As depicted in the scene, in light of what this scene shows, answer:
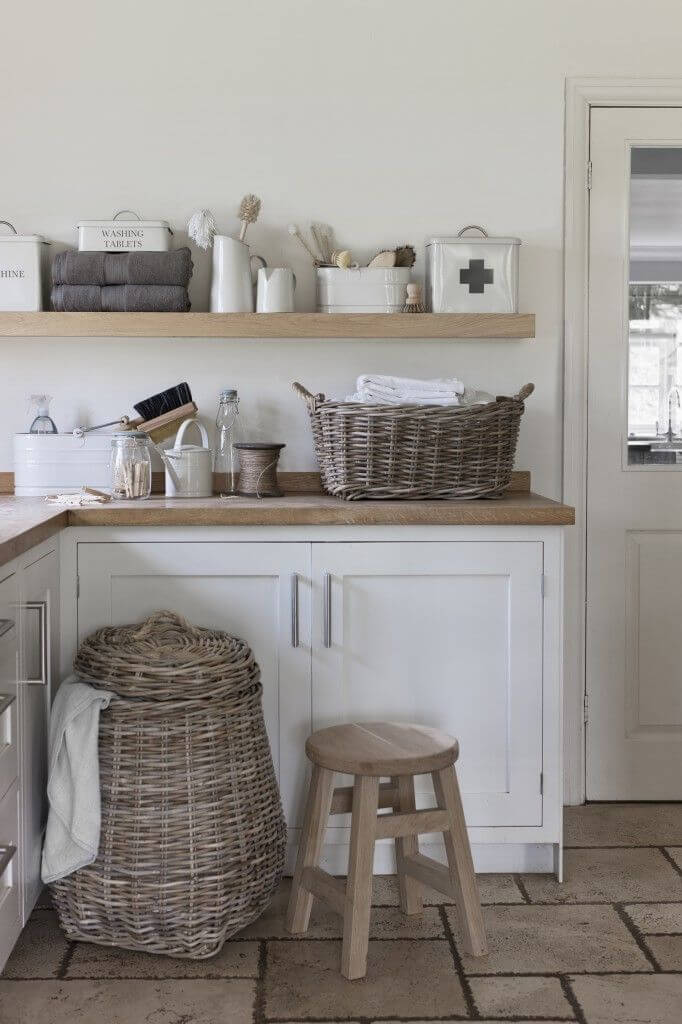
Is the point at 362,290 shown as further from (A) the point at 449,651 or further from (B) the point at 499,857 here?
(B) the point at 499,857

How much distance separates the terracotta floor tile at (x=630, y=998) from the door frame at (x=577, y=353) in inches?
41.4

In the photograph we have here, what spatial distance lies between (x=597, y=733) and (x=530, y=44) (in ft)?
6.36

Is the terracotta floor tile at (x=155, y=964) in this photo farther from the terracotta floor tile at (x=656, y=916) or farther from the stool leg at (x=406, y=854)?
the terracotta floor tile at (x=656, y=916)

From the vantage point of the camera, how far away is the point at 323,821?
2389 mm

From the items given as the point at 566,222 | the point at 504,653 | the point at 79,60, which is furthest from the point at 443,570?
the point at 79,60

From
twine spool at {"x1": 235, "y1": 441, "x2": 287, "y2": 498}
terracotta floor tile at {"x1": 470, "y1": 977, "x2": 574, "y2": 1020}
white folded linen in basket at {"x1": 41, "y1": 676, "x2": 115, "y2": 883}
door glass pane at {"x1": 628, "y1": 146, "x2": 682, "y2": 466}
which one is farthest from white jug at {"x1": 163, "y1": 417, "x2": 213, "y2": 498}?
terracotta floor tile at {"x1": 470, "y1": 977, "x2": 574, "y2": 1020}

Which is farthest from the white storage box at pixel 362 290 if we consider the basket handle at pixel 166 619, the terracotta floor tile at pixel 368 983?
the terracotta floor tile at pixel 368 983

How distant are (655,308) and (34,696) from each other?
1993 millimetres

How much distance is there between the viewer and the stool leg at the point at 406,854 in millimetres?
2492

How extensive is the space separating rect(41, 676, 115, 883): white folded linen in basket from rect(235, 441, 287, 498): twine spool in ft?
2.47

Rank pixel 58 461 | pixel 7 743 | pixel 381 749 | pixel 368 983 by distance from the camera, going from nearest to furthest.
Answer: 1. pixel 7 743
2. pixel 368 983
3. pixel 381 749
4. pixel 58 461

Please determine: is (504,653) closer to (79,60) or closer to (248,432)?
(248,432)

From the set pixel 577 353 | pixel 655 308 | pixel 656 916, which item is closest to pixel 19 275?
pixel 577 353

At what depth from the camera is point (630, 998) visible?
212 cm
